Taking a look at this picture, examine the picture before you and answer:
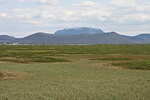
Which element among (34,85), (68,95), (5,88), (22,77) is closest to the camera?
(68,95)

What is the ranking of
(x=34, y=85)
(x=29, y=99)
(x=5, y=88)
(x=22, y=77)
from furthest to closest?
1. (x=22, y=77)
2. (x=34, y=85)
3. (x=5, y=88)
4. (x=29, y=99)

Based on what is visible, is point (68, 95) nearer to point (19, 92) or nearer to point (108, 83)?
point (19, 92)

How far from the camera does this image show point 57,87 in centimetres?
2003

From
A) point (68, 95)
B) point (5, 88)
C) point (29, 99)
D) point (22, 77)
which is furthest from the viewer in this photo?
point (22, 77)

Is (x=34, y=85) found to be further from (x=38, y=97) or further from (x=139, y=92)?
(x=139, y=92)

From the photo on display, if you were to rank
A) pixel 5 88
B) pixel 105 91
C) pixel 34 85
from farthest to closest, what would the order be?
pixel 34 85 < pixel 5 88 < pixel 105 91

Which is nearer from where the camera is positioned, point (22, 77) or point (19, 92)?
point (19, 92)

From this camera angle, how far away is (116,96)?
17.1 metres

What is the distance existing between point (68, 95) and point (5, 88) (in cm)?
520

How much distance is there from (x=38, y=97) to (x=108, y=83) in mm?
7043

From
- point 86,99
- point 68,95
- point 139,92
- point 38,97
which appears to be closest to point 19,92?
point 38,97

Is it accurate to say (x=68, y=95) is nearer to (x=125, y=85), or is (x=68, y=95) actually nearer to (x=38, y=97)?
(x=38, y=97)

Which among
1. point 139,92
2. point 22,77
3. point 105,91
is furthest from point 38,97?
point 22,77

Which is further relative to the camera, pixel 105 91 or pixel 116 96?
pixel 105 91
